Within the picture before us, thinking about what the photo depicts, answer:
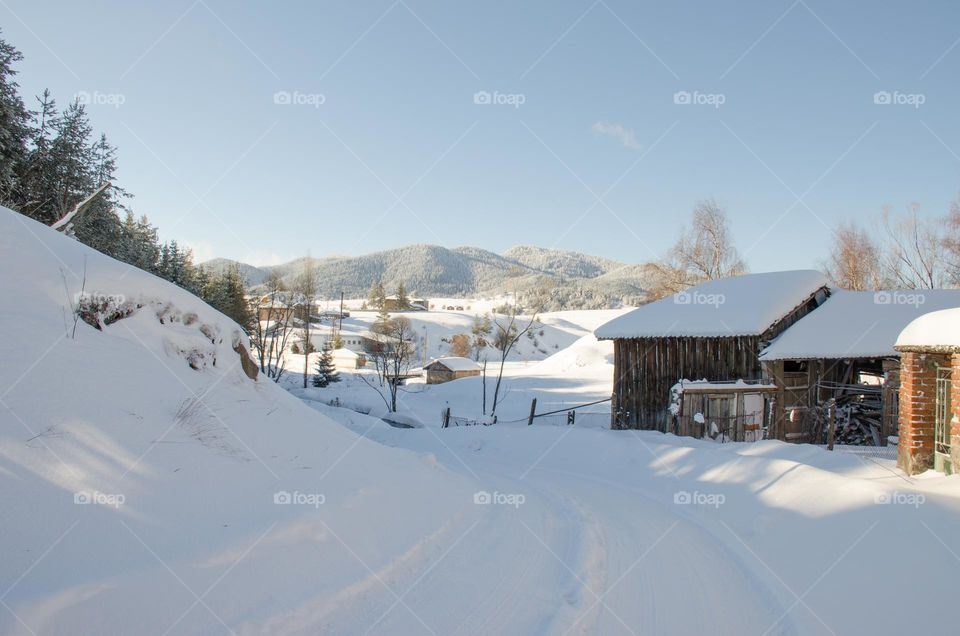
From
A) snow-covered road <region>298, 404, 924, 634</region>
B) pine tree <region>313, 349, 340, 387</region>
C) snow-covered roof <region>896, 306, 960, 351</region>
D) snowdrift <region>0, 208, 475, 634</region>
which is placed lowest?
pine tree <region>313, 349, 340, 387</region>

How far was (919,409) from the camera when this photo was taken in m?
8.48

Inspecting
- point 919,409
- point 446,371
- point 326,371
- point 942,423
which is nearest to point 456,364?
point 446,371

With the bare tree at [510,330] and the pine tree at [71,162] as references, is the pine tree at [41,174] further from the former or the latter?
the bare tree at [510,330]

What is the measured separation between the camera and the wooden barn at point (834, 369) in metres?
15.9

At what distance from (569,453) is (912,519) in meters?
9.25

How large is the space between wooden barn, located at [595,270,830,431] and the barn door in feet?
25.9

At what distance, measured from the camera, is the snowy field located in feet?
14.1

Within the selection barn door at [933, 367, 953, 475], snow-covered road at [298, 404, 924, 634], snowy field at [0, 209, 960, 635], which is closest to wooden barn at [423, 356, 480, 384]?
snow-covered road at [298, 404, 924, 634]

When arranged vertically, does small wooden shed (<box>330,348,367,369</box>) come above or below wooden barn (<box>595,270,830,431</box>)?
below

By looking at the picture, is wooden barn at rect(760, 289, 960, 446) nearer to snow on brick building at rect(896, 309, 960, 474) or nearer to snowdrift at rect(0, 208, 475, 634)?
snow on brick building at rect(896, 309, 960, 474)

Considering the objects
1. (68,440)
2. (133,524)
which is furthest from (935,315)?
(68,440)

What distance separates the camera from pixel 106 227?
93.4 ft

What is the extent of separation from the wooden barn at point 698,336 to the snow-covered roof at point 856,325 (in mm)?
653

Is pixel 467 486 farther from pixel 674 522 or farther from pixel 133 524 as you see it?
pixel 133 524
